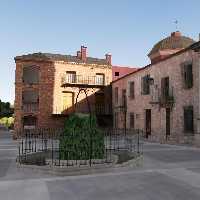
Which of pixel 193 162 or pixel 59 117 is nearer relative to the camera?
pixel 193 162

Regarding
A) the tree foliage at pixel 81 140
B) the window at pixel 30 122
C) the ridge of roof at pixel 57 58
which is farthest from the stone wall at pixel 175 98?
the window at pixel 30 122

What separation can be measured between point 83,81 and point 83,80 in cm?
16

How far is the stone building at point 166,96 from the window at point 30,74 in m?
9.64

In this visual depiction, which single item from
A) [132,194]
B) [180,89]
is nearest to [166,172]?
[132,194]

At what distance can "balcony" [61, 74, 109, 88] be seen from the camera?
A: 34594mm

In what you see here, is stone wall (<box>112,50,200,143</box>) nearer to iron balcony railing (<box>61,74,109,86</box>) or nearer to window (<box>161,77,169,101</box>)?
window (<box>161,77,169,101</box>)

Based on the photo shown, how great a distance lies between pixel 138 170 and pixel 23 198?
4.94 meters

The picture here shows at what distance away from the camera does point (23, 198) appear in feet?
24.1

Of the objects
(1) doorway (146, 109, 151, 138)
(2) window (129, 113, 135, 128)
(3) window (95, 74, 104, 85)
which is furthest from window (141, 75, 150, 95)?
(3) window (95, 74, 104, 85)

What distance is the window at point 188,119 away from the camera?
2097 cm

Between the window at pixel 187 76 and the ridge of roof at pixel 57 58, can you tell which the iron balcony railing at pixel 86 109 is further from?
the window at pixel 187 76

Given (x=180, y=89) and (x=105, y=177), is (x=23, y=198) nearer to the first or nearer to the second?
(x=105, y=177)

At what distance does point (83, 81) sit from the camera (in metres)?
35.5

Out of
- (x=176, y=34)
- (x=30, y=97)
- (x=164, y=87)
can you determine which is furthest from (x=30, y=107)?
(x=176, y=34)
